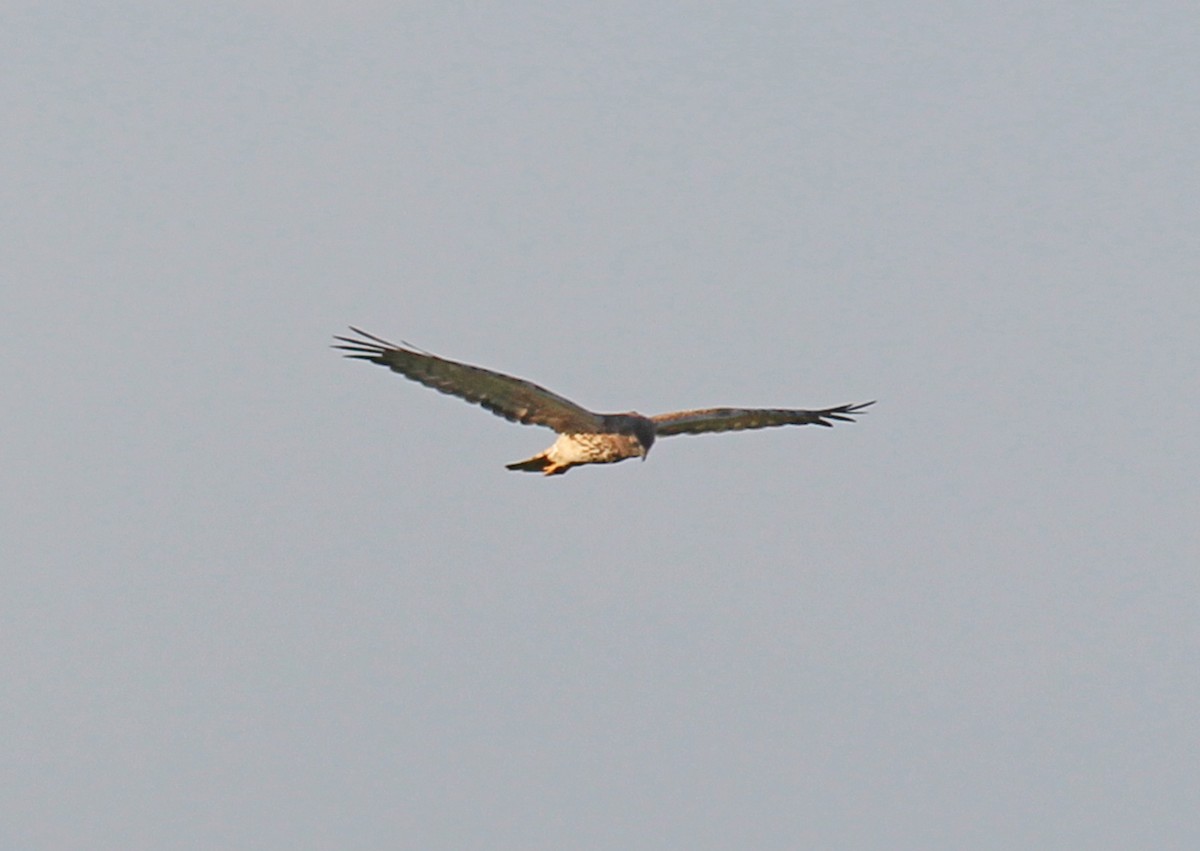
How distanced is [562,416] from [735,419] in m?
3.00

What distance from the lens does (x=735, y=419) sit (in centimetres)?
2595

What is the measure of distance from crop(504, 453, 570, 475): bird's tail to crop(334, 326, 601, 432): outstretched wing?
62cm

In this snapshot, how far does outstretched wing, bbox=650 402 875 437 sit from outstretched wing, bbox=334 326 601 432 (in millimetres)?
1543

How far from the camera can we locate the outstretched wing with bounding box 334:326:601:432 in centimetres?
2230

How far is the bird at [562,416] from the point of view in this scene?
22.4 meters

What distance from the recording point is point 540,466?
24.8 m

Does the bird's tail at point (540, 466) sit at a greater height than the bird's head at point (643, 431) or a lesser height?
lesser

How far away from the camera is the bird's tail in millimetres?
24609

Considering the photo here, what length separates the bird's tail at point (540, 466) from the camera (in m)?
24.6

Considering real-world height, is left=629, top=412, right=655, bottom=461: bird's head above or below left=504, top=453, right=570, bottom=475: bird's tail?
above

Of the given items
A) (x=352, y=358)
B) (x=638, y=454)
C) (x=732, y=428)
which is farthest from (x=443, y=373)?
(x=732, y=428)

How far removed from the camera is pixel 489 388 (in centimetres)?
2291

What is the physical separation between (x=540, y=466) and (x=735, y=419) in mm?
2521

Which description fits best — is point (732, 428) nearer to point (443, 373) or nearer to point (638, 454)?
point (638, 454)
